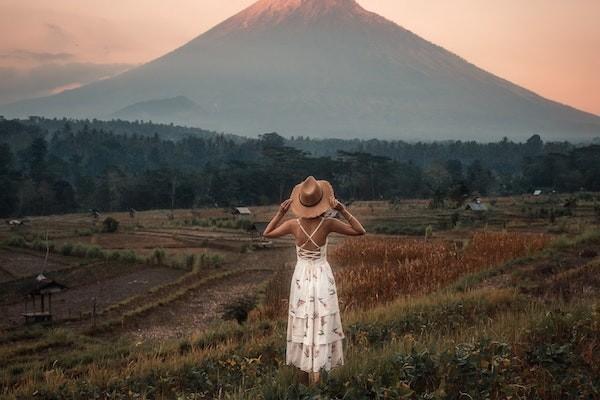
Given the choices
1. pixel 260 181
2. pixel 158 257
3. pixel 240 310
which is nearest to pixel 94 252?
pixel 158 257

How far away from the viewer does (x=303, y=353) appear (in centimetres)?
469

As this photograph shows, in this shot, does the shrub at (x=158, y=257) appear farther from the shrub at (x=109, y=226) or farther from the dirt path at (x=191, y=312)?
the shrub at (x=109, y=226)

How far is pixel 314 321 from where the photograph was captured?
15.3 ft

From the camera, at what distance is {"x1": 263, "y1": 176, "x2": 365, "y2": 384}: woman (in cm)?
463

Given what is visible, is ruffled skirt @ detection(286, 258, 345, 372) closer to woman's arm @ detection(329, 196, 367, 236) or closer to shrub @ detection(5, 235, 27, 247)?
woman's arm @ detection(329, 196, 367, 236)

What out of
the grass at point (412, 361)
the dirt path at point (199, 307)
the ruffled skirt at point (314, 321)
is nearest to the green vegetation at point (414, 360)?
the grass at point (412, 361)

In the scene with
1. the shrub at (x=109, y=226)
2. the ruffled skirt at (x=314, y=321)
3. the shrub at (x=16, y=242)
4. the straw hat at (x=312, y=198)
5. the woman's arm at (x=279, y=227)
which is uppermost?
the straw hat at (x=312, y=198)

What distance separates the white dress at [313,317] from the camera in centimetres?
462

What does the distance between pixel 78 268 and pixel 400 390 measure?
2265cm

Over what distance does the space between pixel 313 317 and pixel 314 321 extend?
34 millimetres

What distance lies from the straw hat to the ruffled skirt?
1.39 feet

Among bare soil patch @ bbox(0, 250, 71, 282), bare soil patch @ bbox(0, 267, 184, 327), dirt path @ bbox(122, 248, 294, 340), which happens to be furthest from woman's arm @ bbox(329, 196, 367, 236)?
bare soil patch @ bbox(0, 250, 71, 282)

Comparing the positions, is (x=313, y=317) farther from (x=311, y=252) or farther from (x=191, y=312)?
(x=191, y=312)

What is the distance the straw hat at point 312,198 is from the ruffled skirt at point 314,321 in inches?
16.7
